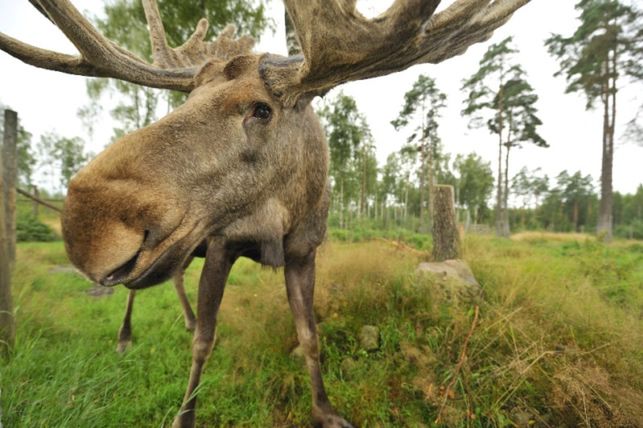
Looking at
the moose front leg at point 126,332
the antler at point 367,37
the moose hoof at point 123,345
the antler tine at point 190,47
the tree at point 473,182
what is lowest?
the moose hoof at point 123,345

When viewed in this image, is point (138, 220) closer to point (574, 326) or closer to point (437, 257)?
point (574, 326)

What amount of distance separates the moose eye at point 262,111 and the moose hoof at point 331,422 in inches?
86.6

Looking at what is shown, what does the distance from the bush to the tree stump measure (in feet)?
62.0

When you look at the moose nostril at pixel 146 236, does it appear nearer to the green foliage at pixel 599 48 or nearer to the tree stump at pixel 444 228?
the tree stump at pixel 444 228

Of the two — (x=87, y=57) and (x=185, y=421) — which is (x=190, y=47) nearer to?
(x=87, y=57)

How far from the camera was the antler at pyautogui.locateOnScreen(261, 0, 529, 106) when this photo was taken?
1.19 m

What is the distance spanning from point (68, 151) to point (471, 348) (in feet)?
141

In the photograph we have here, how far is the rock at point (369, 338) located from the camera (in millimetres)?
3088

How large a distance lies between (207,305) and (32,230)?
18948 mm

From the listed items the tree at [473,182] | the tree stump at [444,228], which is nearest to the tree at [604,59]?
the tree stump at [444,228]

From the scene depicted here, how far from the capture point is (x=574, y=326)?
290cm

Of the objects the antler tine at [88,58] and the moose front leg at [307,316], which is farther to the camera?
the moose front leg at [307,316]

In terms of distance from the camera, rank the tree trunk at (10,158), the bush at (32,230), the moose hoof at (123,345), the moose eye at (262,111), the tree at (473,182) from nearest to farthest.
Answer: the moose eye at (262,111) < the tree trunk at (10,158) < the moose hoof at (123,345) < the bush at (32,230) < the tree at (473,182)

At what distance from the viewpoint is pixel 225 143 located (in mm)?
1379
